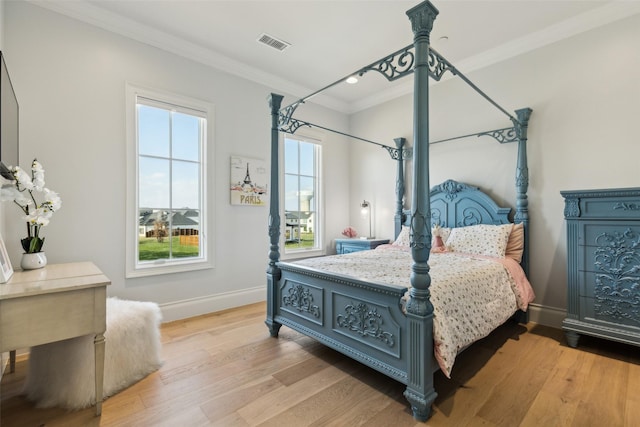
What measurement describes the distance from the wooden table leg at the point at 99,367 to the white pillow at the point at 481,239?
3.21 metres

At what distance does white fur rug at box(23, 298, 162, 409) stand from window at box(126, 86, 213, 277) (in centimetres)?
101

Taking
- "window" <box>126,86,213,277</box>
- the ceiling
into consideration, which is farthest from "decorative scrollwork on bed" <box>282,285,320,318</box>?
the ceiling

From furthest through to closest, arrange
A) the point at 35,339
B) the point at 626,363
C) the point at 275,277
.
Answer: the point at 275,277 < the point at 626,363 < the point at 35,339

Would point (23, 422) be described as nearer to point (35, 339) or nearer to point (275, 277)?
point (35, 339)

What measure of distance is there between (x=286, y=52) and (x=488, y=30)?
2194 millimetres

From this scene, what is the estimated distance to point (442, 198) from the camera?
385cm

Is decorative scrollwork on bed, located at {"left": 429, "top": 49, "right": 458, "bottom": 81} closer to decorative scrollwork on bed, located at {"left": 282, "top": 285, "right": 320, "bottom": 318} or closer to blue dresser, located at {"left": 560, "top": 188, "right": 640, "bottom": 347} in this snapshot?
A: blue dresser, located at {"left": 560, "top": 188, "right": 640, "bottom": 347}

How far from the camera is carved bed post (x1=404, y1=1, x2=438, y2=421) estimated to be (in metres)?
1.69

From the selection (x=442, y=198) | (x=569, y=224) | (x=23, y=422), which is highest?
(x=442, y=198)

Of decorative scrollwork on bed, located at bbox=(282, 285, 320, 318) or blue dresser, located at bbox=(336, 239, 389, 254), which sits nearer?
decorative scrollwork on bed, located at bbox=(282, 285, 320, 318)

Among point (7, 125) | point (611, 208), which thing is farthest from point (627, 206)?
point (7, 125)

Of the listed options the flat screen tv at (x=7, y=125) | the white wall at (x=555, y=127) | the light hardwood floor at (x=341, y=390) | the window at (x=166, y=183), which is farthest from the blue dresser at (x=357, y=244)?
the flat screen tv at (x=7, y=125)

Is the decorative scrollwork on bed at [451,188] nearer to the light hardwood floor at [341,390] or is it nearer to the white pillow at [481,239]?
the white pillow at [481,239]

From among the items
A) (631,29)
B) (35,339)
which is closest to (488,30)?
(631,29)
